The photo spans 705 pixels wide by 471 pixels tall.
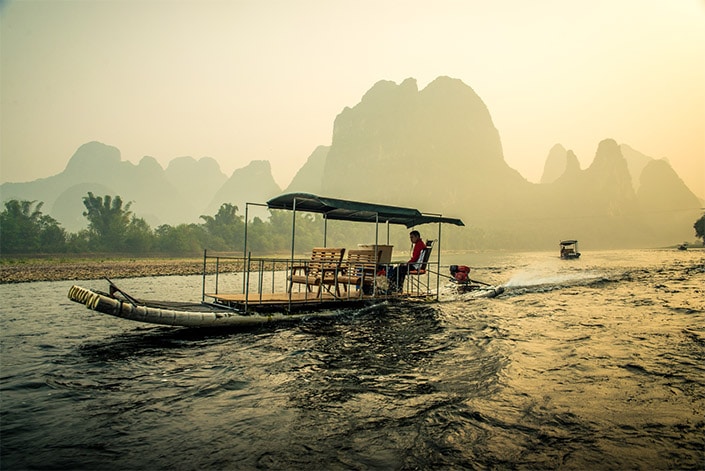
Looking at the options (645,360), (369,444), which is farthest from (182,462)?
(645,360)

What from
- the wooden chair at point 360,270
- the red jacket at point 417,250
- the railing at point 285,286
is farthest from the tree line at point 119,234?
the red jacket at point 417,250

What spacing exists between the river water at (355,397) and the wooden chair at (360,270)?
4.88 ft

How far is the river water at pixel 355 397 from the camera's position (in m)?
4.48

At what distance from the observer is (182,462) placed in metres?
4.29

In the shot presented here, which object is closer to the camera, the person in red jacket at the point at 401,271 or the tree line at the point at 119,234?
the person in red jacket at the point at 401,271

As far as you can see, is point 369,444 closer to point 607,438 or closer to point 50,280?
point 607,438

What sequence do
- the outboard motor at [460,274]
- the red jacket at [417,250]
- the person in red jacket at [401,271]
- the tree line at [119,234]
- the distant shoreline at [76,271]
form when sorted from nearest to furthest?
the person in red jacket at [401,271], the red jacket at [417,250], the outboard motor at [460,274], the distant shoreline at [76,271], the tree line at [119,234]

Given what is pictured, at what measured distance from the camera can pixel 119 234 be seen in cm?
7706

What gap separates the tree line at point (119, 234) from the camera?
214 feet

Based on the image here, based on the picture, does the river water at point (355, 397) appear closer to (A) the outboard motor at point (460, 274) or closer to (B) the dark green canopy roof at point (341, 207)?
(B) the dark green canopy roof at point (341, 207)

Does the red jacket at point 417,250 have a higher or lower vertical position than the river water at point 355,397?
higher

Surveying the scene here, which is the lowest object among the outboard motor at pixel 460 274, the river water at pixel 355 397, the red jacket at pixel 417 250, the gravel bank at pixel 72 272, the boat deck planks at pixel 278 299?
the gravel bank at pixel 72 272

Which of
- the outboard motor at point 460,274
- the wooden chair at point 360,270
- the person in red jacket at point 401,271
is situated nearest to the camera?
the wooden chair at point 360,270

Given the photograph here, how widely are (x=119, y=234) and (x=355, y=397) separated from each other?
272 feet
